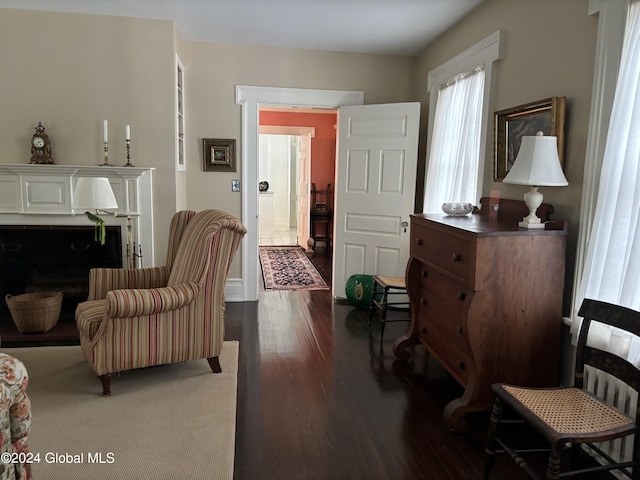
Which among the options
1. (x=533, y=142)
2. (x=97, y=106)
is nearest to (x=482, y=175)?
(x=533, y=142)

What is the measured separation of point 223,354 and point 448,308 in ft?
5.49

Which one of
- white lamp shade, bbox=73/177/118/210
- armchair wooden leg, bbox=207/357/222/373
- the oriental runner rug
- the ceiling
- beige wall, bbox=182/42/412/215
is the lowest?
the oriental runner rug

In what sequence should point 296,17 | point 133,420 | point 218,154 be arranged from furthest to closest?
point 218,154, point 296,17, point 133,420

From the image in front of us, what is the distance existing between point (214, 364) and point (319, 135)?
19.1ft

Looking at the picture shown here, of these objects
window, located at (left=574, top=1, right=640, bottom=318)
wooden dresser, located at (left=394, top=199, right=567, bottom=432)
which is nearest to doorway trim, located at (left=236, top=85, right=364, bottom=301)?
wooden dresser, located at (left=394, top=199, right=567, bottom=432)

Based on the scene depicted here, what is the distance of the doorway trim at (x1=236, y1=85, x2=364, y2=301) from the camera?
4.64 metres

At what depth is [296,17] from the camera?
12.3 ft

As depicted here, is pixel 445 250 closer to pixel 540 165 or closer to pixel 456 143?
pixel 540 165

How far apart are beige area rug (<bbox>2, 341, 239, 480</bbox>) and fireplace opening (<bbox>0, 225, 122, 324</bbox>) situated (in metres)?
0.87

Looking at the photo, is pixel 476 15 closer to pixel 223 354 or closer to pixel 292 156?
pixel 223 354

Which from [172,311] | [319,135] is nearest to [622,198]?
[172,311]

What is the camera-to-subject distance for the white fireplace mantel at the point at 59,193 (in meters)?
3.80

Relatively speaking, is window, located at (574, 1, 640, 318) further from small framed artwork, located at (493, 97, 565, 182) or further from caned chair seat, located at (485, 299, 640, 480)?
small framed artwork, located at (493, 97, 565, 182)

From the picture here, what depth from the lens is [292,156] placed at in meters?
10.4
